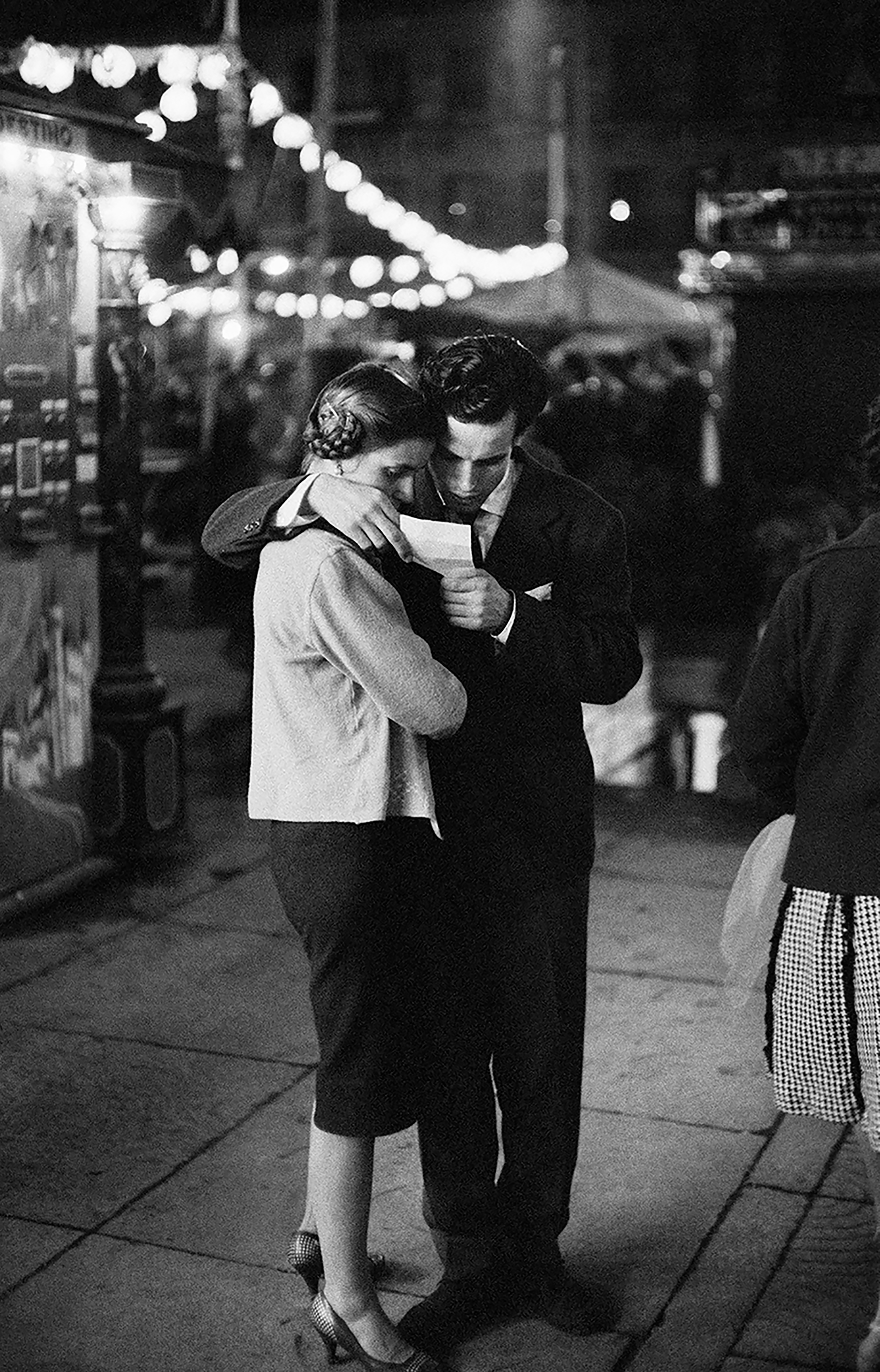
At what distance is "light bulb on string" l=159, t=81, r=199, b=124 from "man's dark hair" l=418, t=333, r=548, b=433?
24.0 ft

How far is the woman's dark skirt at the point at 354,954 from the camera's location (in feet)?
10.2

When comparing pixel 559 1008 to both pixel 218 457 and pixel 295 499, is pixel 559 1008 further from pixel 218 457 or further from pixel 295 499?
pixel 218 457

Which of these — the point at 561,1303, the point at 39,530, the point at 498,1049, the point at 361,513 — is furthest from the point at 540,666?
the point at 39,530

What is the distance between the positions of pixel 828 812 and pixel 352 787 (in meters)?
0.88

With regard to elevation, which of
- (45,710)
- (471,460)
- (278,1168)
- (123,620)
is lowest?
(278,1168)

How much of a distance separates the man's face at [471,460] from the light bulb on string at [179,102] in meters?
7.31

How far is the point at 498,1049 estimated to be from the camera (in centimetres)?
349

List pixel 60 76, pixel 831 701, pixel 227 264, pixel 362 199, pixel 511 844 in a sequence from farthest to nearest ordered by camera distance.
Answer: pixel 362 199 < pixel 227 264 < pixel 60 76 < pixel 511 844 < pixel 831 701

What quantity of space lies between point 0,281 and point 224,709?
467 cm

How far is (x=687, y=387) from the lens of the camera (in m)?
17.8

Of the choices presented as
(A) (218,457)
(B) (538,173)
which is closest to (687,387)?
(A) (218,457)

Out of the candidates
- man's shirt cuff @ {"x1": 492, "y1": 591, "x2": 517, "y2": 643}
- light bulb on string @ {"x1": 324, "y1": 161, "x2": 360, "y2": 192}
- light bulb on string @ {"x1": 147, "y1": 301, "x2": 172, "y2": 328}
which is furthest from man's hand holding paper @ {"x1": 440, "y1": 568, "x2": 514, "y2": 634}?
light bulb on string @ {"x1": 324, "y1": 161, "x2": 360, "y2": 192}

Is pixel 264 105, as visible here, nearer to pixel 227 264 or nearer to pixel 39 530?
pixel 227 264

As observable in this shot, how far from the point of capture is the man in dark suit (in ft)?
10.9
